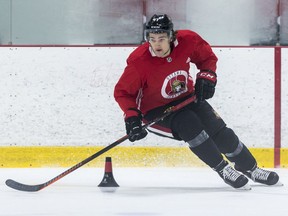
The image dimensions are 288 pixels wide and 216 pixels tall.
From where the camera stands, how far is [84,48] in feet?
17.4

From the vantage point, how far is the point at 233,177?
12.3 ft

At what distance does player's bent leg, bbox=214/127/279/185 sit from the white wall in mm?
1222

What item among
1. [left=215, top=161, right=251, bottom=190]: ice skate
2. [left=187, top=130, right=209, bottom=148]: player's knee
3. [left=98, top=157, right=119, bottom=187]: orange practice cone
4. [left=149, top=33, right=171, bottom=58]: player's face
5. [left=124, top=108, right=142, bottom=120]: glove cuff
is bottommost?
[left=98, top=157, right=119, bottom=187]: orange practice cone

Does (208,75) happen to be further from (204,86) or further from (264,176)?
(264,176)

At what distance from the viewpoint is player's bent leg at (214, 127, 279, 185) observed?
12.7 feet

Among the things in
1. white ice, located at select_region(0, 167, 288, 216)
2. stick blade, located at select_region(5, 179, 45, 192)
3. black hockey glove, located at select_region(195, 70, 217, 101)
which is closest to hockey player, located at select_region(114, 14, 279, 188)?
black hockey glove, located at select_region(195, 70, 217, 101)

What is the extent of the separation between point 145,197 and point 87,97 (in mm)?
1773

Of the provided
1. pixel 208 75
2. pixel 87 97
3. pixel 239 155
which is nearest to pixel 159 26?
pixel 208 75

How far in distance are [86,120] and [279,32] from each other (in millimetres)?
1411

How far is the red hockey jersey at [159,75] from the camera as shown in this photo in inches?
149

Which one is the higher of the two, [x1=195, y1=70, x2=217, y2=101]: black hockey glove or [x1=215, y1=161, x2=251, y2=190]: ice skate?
[x1=195, y1=70, x2=217, y2=101]: black hockey glove

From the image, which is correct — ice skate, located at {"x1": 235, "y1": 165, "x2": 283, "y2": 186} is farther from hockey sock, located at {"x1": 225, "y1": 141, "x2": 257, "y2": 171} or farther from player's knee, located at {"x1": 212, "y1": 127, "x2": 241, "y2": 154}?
player's knee, located at {"x1": 212, "y1": 127, "x2": 241, "y2": 154}

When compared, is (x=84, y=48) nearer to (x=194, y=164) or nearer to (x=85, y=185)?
(x=194, y=164)

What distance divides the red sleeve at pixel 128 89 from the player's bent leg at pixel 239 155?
0.45 metres
